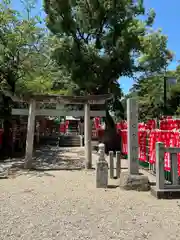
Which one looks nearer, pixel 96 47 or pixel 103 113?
pixel 103 113

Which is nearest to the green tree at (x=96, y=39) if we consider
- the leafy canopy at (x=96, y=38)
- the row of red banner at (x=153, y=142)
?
the leafy canopy at (x=96, y=38)

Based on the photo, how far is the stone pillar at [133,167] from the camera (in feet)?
23.2

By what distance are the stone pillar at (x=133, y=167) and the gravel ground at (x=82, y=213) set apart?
0.92ft

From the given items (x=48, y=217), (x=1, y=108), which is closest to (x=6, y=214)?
(x=48, y=217)

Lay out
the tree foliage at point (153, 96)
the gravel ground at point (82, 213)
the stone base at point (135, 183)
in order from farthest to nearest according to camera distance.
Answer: the tree foliage at point (153, 96), the stone base at point (135, 183), the gravel ground at point (82, 213)

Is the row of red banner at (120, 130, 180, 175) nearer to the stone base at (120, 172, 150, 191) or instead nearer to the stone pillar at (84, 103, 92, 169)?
the stone base at (120, 172, 150, 191)

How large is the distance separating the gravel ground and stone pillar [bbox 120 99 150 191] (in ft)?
0.92

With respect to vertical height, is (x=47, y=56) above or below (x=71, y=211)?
above

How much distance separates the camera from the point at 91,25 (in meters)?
16.5

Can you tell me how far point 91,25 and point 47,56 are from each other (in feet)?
10.6

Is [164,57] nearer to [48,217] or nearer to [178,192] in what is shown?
[178,192]

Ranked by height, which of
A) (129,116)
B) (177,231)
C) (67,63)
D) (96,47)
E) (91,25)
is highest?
(91,25)

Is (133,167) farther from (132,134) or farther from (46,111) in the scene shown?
(46,111)

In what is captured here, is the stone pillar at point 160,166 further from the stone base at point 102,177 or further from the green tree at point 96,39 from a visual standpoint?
the green tree at point 96,39
